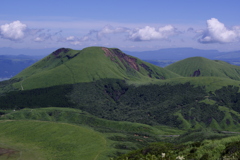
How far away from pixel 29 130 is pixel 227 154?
144008 mm

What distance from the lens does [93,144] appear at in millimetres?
140500

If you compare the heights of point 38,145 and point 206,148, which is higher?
point 206,148

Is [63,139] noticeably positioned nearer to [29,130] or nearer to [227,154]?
[29,130]

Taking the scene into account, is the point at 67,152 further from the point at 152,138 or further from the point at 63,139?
the point at 152,138

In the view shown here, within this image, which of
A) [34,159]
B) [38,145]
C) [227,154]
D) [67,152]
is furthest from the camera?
[38,145]

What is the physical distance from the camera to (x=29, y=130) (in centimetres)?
17162

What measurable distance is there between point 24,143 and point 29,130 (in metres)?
22.4

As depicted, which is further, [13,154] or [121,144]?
[121,144]

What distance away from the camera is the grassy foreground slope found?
12862cm

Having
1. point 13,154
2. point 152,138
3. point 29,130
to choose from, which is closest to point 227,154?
point 13,154

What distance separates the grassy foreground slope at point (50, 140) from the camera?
422ft

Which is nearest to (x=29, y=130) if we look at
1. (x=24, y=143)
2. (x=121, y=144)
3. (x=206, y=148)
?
(x=24, y=143)

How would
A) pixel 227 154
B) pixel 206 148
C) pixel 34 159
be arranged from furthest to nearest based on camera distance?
pixel 34 159
pixel 206 148
pixel 227 154

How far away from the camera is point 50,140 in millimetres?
152875
